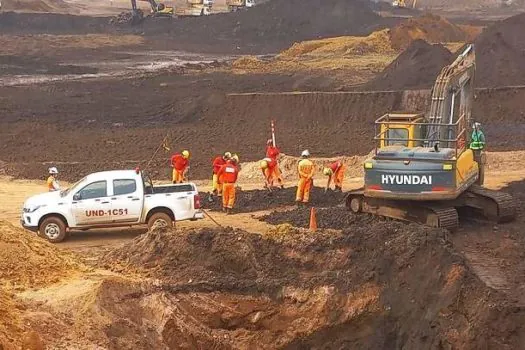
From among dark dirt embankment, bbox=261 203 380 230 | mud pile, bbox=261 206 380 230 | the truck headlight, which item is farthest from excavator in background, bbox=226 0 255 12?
the truck headlight

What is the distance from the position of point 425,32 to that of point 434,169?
137ft

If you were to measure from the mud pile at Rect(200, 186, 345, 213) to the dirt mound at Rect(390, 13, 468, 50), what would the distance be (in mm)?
34046

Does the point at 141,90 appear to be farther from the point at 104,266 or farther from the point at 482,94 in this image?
the point at 104,266

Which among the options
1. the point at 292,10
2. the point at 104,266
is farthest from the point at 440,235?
the point at 292,10

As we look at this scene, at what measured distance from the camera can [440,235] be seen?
14047 mm

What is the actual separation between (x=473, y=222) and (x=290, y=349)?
6.16m

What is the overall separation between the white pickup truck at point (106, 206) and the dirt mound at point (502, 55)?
875 inches

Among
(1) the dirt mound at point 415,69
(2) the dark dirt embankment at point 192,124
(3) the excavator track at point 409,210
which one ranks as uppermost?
(1) the dirt mound at point 415,69

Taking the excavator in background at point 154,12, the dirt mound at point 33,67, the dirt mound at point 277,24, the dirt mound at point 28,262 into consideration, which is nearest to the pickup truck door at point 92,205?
the dirt mound at point 28,262

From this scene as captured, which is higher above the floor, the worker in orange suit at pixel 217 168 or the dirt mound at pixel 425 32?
the dirt mound at pixel 425 32

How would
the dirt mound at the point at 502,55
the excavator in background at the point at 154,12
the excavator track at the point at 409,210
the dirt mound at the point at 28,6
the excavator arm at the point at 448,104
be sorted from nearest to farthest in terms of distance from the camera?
the excavator track at the point at 409,210, the excavator arm at the point at 448,104, the dirt mound at the point at 502,55, the excavator in background at the point at 154,12, the dirt mound at the point at 28,6

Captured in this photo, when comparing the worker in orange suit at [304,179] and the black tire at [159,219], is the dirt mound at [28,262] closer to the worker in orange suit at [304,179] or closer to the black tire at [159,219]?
the black tire at [159,219]

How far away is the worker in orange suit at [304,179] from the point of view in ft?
65.9

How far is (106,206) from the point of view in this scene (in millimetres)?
17953
